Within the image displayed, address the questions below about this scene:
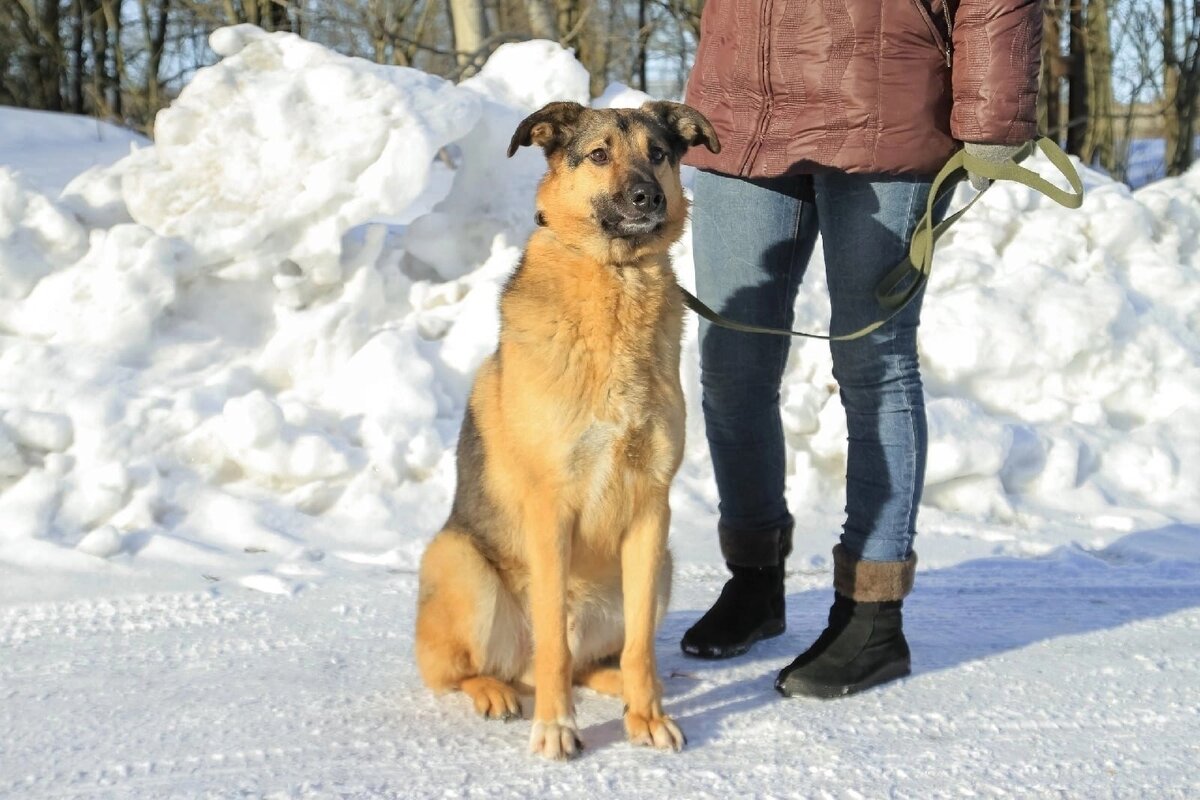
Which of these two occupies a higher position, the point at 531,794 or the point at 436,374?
the point at 436,374

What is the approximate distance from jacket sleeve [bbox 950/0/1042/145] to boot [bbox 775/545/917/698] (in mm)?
1174

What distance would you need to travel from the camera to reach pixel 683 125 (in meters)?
3.12

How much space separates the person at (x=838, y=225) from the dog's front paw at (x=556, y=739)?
2.23ft

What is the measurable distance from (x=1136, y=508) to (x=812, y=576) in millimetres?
1769

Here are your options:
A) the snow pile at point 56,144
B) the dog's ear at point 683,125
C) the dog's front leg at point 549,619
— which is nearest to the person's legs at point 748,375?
the dog's ear at point 683,125

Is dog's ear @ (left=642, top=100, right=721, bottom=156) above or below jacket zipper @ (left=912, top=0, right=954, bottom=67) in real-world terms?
below

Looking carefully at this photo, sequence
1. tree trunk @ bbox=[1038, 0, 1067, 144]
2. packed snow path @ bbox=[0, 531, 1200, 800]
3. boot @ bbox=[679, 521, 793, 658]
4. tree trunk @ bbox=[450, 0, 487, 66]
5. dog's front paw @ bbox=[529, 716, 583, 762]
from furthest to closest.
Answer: tree trunk @ bbox=[1038, 0, 1067, 144] → tree trunk @ bbox=[450, 0, 487, 66] → boot @ bbox=[679, 521, 793, 658] → dog's front paw @ bbox=[529, 716, 583, 762] → packed snow path @ bbox=[0, 531, 1200, 800]

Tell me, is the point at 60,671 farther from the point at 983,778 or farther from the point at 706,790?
the point at 983,778

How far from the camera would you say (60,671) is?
3.09 metres

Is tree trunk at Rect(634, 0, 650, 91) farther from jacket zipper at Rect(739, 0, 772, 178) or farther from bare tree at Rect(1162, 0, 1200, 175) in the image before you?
jacket zipper at Rect(739, 0, 772, 178)

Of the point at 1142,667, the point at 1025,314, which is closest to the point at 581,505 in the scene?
the point at 1142,667

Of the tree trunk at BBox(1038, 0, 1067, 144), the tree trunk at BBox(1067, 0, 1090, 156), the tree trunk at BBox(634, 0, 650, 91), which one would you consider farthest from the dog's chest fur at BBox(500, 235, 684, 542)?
the tree trunk at BBox(634, 0, 650, 91)

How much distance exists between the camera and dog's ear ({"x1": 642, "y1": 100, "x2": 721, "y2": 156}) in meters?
3.05

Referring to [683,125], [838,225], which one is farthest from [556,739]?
[683,125]
